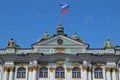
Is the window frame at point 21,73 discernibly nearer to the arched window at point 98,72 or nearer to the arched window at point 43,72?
the arched window at point 43,72

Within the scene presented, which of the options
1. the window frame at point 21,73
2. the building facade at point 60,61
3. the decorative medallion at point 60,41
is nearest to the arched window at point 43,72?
the building facade at point 60,61

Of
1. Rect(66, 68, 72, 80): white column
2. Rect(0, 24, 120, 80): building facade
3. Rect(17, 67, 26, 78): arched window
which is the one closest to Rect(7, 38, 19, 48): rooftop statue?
Rect(0, 24, 120, 80): building facade

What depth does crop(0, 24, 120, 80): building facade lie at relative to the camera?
50.0 meters

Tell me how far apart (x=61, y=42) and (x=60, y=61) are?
2.91 metres

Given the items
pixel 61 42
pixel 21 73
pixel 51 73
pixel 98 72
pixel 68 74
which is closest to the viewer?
pixel 68 74

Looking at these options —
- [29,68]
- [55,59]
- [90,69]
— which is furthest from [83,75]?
[29,68]

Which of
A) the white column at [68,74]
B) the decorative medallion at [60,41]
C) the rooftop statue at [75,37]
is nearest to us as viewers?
the white column at [68,74]

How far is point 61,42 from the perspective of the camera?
51594mm

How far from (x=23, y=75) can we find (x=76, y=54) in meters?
8.24

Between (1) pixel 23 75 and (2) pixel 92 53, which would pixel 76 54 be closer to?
(2) pixel 92 53

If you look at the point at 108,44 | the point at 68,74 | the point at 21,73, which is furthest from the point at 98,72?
the point at 21,73

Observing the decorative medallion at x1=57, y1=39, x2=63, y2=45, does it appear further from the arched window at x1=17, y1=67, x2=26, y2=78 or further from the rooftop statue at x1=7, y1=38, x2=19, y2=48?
the rooftop statue at x1=7, y1=38, x2=19, y2=48

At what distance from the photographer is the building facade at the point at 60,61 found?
49969 millimetres

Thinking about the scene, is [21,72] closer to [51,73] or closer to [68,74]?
[51,73]
